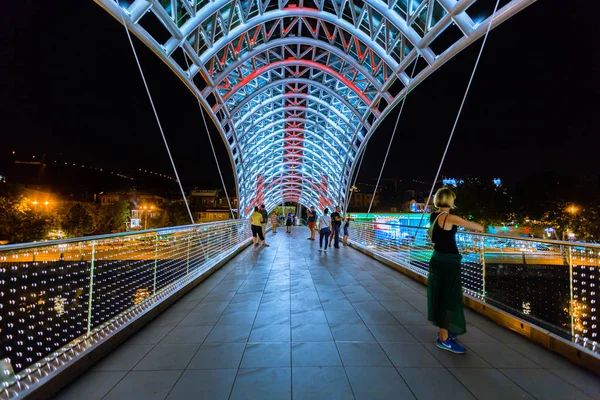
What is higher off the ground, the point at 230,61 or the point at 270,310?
the point at 230,61

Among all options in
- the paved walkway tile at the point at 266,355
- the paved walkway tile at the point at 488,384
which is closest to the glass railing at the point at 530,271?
the paved walkway tile at the point at 488,384

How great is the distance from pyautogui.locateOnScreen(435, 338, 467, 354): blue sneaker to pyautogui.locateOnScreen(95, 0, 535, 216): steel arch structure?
7.45 meters

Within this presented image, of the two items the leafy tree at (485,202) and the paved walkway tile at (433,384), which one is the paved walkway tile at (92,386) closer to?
the paved walkway tile at (433,384)

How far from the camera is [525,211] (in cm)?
3250

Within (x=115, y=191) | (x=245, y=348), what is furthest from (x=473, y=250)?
(x=115, y=191)

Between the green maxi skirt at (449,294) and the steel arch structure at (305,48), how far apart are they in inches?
270

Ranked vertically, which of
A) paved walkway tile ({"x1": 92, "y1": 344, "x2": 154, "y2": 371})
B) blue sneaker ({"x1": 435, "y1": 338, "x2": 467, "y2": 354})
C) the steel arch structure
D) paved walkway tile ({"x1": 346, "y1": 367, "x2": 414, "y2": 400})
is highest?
the steel arch structure

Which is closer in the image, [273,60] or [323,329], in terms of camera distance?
[323,329]

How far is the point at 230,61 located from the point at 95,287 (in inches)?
511

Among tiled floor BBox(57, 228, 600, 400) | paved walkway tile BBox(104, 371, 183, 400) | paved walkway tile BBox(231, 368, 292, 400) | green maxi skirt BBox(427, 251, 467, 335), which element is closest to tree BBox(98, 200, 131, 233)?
tiled floor BBox(57, 228, 600, 400)

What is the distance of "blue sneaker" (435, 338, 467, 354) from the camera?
10.3ft

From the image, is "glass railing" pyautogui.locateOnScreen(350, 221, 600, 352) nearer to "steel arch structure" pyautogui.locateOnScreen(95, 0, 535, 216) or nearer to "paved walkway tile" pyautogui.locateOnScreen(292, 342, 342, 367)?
"paved walkway tile" pyautogui.locateOnScreen(292, 342, 342, 367)

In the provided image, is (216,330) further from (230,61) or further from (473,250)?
(230,61)

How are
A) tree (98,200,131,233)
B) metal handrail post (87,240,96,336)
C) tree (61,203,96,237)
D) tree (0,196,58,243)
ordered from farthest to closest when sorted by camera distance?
tree (98,200,131,233) < tree (61,203,96,237) < tree (0,196,58,243) < metal handrail post (87,240,96,336)
